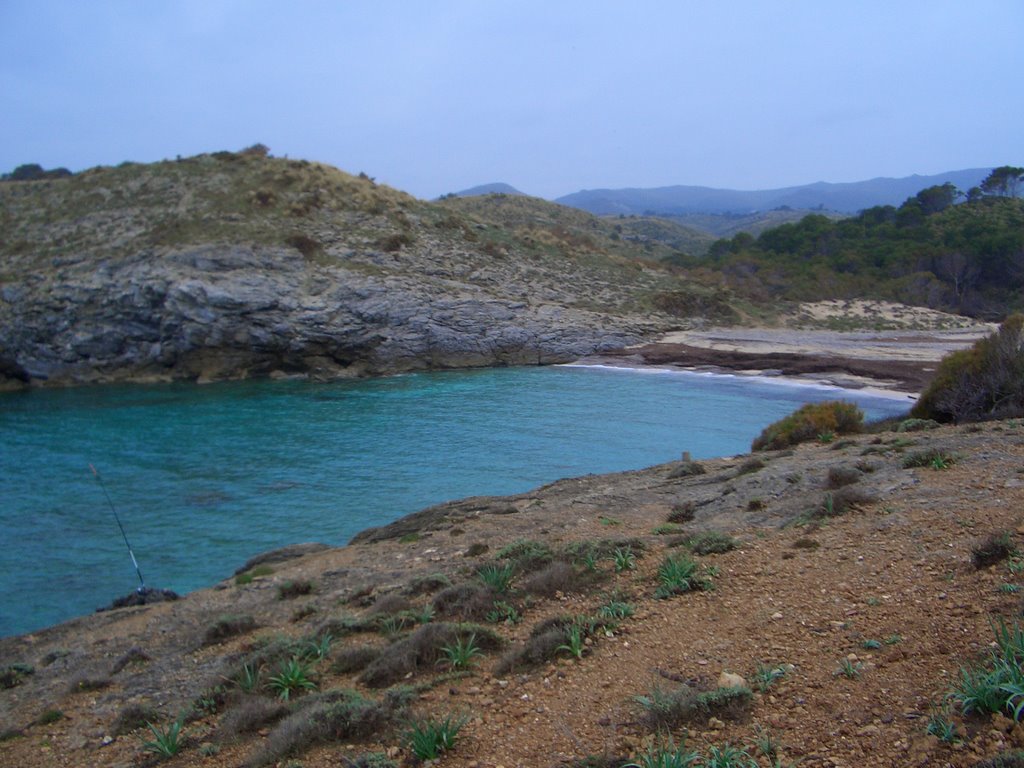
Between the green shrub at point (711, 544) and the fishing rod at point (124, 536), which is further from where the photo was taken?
the fishing rod at point (124, 536)

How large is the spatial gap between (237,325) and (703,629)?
36784 millimetres

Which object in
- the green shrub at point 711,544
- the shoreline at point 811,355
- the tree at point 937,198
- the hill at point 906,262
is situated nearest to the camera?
the green shrub at point 711,544

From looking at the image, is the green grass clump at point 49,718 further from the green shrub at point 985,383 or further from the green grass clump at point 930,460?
the green shrub at point 985,383

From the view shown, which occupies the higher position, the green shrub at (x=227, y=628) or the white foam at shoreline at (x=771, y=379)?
the white foam at shoreline at (x=771, y=379)

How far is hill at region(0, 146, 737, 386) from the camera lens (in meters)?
39.6

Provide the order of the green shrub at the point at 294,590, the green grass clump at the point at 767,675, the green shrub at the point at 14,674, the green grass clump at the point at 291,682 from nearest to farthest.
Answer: the green grass clump at the point at 767,675 < the green grass clump at the point at 291,682 < the green shrub at the point at 14,674 < the green shrub at the point at 294,590

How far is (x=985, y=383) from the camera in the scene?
1542 centimetres

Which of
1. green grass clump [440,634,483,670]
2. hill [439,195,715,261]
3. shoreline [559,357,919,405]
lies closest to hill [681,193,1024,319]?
hill [439,195,715,261]

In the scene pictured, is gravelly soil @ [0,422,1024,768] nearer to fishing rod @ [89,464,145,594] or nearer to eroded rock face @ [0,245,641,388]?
fishing rod @ [89,464,145,594]

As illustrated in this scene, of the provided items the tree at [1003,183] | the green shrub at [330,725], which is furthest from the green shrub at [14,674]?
the tree at [1003,183]

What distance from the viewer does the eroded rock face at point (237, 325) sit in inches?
1545

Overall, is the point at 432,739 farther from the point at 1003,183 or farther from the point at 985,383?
the point at 1003,183

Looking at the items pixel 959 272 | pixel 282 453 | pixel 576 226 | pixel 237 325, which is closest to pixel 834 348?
pixel 959 272

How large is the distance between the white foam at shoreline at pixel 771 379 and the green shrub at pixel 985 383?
9.88m
